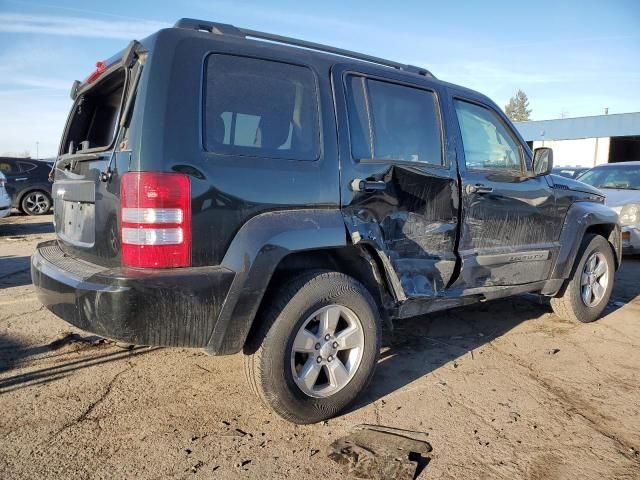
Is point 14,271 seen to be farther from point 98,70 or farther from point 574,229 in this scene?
point 574,229

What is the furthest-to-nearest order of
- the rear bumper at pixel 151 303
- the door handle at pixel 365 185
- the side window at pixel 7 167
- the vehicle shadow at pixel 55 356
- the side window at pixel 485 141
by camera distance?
the side window at pixel 7 167 → the side window at pixel 485 141 → the vehicle shadow at pixel 55 356 → the door handle at pixel 365 185 → the rear bumper at pixel 151 303

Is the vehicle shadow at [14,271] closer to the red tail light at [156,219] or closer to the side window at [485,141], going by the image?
the red tail light at [156,219]

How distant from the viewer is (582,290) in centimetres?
477

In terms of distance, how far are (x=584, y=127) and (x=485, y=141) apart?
36.6 m

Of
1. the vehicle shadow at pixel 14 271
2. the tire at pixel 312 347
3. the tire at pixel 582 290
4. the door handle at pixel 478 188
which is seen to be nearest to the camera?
the tire at pixel 312 347

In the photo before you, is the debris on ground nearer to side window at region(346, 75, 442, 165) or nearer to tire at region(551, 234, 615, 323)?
side window at region(346, 75, 442, 165)

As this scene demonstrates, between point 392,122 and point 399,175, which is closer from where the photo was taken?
point 399,175

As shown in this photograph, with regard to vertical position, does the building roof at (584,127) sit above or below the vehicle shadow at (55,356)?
above

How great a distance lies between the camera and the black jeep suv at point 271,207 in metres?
2.38

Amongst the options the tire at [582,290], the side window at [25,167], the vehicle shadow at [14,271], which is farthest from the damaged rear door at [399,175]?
the side window at [25,167]

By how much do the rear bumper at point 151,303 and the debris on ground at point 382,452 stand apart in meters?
0.90

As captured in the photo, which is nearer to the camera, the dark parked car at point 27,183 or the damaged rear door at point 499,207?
the damaged rear door at point 499,207

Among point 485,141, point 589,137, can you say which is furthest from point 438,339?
point 589,137

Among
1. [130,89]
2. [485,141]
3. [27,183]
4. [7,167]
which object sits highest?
[130,89]
